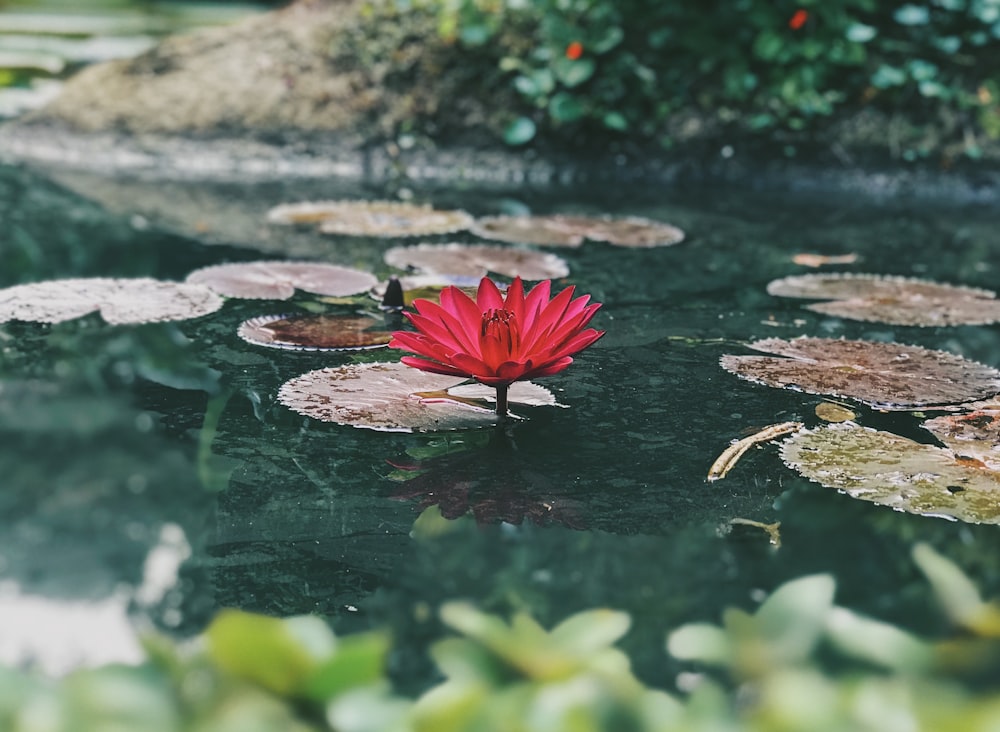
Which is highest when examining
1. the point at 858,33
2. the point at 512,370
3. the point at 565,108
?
the point at 858,33

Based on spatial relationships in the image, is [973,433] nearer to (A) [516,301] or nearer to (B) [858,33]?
(A) [516,301]

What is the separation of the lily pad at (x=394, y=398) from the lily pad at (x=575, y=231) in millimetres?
1295

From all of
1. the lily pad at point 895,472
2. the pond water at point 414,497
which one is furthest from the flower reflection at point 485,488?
the lily pad at point 895,472

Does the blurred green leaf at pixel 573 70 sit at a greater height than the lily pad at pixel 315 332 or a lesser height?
greater

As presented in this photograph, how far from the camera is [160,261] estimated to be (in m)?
2.50

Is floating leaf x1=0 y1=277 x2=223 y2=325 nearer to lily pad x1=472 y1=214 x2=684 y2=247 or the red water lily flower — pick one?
the red water lily flower

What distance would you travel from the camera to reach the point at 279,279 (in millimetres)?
2217

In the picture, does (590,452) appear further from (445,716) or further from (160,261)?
(160,261)

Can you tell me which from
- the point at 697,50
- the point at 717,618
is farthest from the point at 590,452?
the point at 697,50

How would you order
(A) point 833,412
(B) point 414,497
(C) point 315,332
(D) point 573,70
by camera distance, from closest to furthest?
(B) point 414,497, (A) point 833,412, (C) point 315,332, (D) point 573,70

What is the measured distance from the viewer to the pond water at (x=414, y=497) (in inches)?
39.3

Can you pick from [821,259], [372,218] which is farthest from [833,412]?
[372,218]

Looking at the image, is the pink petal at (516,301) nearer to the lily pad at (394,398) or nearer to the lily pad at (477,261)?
the lily pad at (394,398)

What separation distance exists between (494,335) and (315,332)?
0.62m
